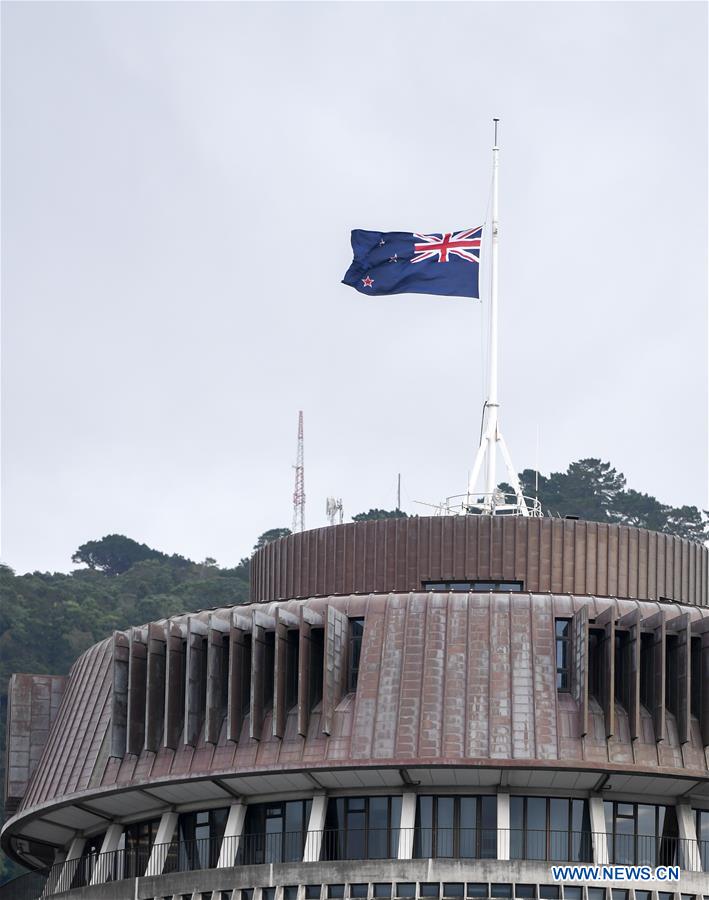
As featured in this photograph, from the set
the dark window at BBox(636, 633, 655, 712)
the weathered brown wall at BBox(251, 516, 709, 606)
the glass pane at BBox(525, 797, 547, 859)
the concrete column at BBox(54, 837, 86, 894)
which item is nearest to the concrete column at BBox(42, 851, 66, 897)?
the concrete column at BBox(54, 837, 86, 894)

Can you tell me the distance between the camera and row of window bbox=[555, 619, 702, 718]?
56.0m

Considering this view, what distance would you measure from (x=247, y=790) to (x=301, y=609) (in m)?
6.22

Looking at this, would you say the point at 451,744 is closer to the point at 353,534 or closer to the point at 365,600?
the point at 365,600

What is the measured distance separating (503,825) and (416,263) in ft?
68.4

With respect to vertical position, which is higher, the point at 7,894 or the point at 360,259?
the point at 360,259

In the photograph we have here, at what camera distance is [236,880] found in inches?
2218

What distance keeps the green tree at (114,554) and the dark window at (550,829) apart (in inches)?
4951

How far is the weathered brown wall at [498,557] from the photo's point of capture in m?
61.9

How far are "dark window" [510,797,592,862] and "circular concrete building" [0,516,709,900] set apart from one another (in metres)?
0.06

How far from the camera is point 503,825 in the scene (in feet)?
184

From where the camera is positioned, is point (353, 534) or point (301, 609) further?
point (353, 534)

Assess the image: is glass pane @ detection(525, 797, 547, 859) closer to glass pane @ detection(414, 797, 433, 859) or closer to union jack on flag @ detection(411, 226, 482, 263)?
glass pane @ detection(414, 797, 433, 859)

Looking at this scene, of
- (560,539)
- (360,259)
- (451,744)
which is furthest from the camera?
(360,259)

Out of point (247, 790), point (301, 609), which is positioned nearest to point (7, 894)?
point (247, 790)
